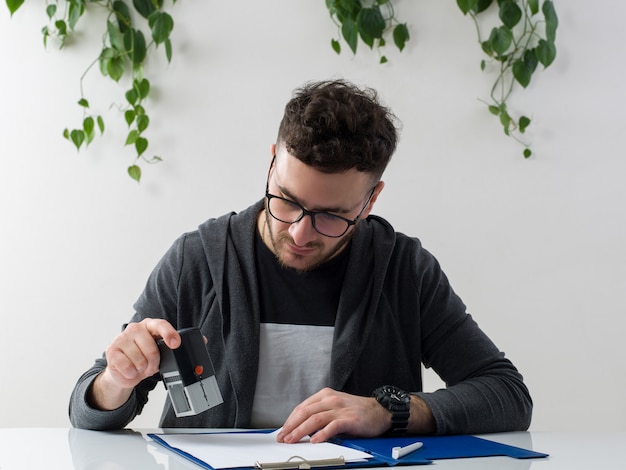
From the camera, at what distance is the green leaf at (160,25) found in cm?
226

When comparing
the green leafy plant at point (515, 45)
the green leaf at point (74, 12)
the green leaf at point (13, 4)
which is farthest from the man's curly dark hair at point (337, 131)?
the green leaf at point (13, 4)

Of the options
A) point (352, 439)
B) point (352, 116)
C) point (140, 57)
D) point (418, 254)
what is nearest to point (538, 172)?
point (418, 254)

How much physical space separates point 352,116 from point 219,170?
0.94 meters

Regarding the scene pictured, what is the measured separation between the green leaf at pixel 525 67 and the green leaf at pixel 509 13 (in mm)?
99

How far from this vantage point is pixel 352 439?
47.1 inches

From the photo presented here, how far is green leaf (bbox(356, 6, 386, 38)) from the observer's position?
2.28 m

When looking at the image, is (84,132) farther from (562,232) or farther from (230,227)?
(562,232)

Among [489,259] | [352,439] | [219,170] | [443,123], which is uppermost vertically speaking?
[443,123]

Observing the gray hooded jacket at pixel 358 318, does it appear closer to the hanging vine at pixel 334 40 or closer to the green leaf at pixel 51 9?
the hanging vine at pixel 334 40

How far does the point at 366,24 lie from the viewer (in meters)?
2.28

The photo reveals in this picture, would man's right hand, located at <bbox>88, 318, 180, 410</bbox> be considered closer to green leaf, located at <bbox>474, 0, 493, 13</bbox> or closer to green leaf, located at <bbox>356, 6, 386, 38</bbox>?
green leaf, located at <bbox>356, 6, 386, 38</bbox>

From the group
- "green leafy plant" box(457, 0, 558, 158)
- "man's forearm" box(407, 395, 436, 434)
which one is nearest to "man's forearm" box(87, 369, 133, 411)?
"man's forearm" box(407, 395, 436, 434)

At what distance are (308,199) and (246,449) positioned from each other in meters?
0.50

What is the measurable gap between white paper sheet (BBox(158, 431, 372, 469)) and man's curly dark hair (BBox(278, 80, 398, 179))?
50 cm
